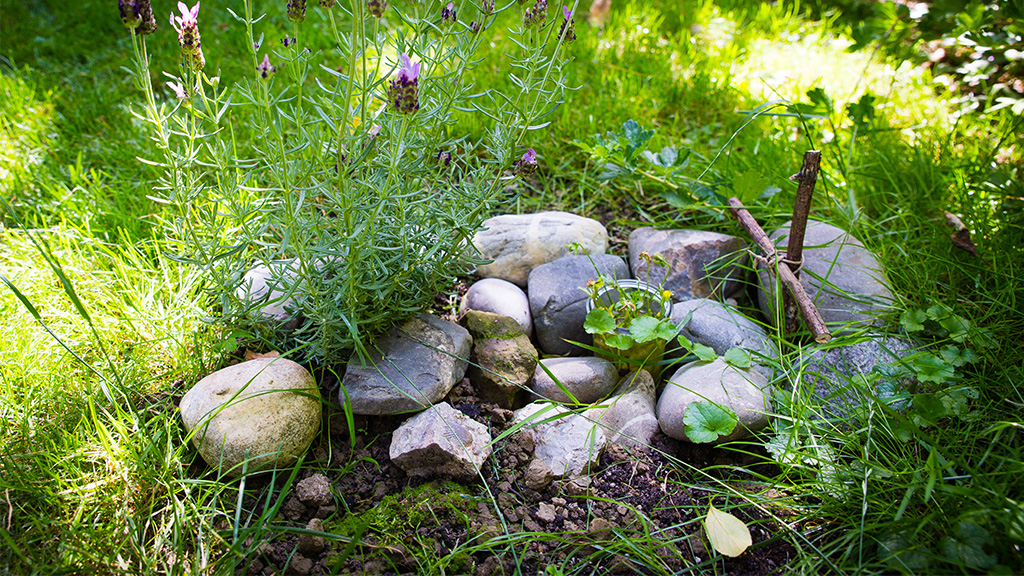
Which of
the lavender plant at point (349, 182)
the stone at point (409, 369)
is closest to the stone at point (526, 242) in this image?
the lavender plant at point (349, 182)

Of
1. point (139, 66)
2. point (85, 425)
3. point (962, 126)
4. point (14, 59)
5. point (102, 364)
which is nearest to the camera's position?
point (139, 66)

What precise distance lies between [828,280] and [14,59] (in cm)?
454

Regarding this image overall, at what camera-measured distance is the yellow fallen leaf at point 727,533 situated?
1.50m

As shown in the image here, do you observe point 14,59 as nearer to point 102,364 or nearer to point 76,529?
point 102,364

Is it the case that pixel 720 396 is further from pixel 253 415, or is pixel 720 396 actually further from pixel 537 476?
pixel 253 415

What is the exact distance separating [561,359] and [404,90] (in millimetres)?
1071

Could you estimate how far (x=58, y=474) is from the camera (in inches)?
62.2

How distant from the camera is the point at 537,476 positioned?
171 centimetres

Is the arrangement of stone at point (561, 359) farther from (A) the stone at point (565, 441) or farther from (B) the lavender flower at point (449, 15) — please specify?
(B) the lavender flower at point (449, 15)

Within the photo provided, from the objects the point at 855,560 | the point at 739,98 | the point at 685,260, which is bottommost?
the point at 855,560

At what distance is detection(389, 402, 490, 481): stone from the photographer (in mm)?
1674

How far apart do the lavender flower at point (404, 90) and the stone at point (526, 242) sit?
969 millimetres

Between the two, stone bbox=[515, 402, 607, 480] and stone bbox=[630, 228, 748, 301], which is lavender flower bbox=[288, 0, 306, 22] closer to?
stone bbox=[515, 402, 607, 480]

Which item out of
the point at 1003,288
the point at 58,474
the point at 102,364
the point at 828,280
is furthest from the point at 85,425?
the point at 1003,288
